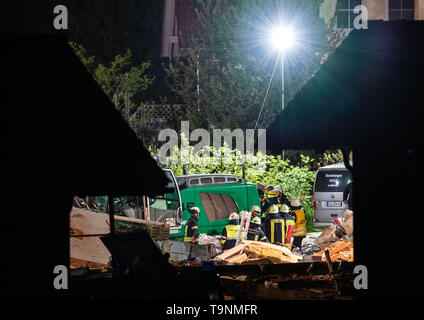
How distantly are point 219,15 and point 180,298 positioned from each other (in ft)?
80.2

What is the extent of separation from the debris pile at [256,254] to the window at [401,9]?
14.6 m

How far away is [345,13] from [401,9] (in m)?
5.68

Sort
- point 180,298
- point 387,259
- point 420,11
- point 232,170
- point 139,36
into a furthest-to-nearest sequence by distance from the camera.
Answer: point 139,36 < point 232,170 < point 420,11 < point 180,298 < point 387,259

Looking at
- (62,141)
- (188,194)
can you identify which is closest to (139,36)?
(188,194)

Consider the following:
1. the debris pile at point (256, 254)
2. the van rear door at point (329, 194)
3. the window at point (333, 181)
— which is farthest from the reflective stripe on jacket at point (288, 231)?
the window at point (333, 181)

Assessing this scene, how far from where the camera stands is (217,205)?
19.7 metres

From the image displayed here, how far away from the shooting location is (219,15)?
97.4 feet

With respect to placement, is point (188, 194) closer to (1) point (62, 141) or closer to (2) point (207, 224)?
(2) point (207, 224)

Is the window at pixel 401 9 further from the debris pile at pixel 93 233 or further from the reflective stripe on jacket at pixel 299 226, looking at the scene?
the debris pile at pixel 93 233

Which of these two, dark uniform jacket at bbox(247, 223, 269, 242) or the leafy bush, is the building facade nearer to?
dark uniform jacket at bbox(247, 223, 269, 242)

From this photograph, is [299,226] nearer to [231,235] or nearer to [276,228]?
[276,228]

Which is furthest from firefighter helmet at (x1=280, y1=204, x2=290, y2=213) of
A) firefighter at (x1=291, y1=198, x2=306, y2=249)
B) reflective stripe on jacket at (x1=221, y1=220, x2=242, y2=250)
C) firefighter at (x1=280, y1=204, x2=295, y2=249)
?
reflective stripe on jacket at (x1=221, y1=220, x2=242, y2=250)

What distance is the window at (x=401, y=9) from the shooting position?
2444 cm

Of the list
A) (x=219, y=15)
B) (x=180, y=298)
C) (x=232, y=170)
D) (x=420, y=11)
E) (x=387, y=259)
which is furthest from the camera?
(x=219, y=15)
